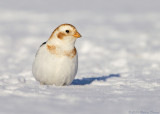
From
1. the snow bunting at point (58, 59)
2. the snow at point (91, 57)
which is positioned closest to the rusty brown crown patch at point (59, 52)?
the snow bunting at point (58, 59)

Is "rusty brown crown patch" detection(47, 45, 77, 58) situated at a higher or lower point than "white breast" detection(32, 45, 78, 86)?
higher

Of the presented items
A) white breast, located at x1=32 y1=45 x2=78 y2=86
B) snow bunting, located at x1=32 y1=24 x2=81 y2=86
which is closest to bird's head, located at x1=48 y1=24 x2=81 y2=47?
snow bunting, located at x1=32 y1=24 x2=81 y2=86

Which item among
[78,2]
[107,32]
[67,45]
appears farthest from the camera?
[78,2]

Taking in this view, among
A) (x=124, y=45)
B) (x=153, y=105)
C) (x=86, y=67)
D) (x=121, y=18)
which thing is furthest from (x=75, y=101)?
(x=121, y=18)

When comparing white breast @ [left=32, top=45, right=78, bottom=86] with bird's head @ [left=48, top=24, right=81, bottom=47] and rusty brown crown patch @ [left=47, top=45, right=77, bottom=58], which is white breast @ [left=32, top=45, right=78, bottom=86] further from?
bird's head @ [left=48, top=24, right=81, bottom=47]

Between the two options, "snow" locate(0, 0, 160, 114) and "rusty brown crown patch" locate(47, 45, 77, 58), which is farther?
"rusty brown crown patch" locate(47, 45, 77, 58)

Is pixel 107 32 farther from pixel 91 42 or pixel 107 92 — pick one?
pixel 107 92

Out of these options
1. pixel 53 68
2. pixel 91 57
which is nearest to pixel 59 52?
pixel 53 68

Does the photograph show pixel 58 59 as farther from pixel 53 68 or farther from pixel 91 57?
pixel 91 57
